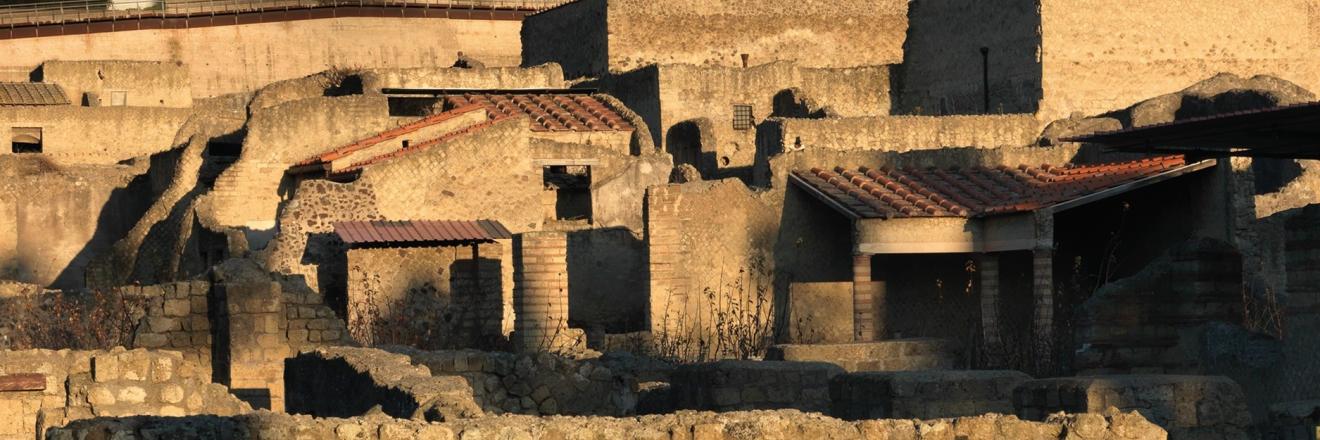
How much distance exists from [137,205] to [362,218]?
26.3 ft

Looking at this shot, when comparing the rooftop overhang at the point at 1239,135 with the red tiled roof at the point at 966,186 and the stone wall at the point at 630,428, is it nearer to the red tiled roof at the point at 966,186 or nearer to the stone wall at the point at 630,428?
the stone wall at the point at 630,428

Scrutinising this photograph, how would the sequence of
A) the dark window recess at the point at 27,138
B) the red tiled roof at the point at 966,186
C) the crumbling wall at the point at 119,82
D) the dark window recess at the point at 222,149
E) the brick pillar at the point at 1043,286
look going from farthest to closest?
the crumbling wall at the point at 119,82, the dark window recess at the point at 27,138, the dark window recess at the point at 222,149, the red tiled roof at the point at 966,186, the brick pillar at the point at 1043,286

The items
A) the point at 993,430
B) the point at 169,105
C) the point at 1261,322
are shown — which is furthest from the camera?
the point at 169,105

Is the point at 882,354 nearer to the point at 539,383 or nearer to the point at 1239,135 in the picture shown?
the point at 1239,135

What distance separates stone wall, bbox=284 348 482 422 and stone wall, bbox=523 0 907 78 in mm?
18738

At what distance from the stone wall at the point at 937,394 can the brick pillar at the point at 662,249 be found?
10.9 m

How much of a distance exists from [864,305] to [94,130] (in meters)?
15.4

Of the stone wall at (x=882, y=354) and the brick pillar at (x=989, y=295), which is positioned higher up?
the brick pillar at (x=989, y=295)

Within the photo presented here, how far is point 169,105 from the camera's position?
41.9 meters

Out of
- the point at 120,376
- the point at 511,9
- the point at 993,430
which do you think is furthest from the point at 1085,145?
the point at 511,9

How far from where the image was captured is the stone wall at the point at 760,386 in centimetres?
1658

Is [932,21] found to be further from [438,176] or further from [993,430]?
[993,430]

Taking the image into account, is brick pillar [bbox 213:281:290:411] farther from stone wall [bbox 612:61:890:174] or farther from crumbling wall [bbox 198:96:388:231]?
stone wall [bbox 612:61:890:174]

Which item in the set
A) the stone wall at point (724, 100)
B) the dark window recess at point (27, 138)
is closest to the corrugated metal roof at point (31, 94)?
the dark window recess at point (27, 138)
